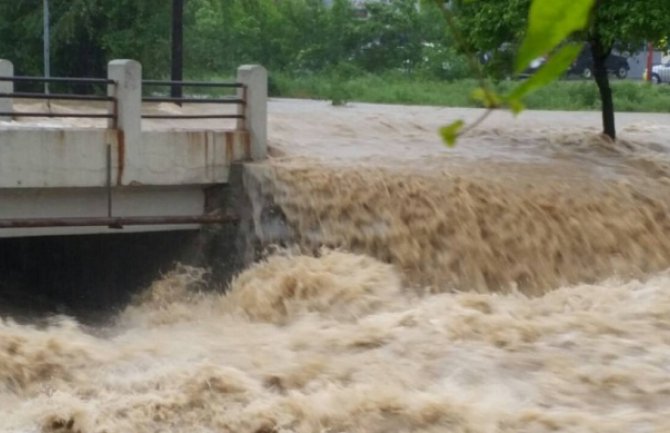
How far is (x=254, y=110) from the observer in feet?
47.5

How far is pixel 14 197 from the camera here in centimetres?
1348

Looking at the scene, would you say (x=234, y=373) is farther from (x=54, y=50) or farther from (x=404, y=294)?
(x=54, y=50)

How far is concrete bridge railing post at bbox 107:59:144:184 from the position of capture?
13656 millimetres

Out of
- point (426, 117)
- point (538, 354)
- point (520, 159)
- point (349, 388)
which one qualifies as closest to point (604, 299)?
point (538, 354)

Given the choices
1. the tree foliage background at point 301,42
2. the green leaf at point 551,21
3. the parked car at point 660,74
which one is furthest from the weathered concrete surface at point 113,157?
the parked car at point 660,74

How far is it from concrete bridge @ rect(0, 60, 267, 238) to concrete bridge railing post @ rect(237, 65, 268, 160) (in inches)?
0.4

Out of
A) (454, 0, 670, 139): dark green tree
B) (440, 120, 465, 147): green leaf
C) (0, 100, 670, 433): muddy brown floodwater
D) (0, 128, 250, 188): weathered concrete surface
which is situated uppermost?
(454, 0, 670, 139): dark green tree

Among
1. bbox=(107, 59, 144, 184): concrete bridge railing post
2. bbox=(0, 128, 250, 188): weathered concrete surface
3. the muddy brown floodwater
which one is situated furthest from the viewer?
bbox=(107, 59, 144, 184): concrete bridge railing post

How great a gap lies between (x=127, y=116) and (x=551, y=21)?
13.0 metres

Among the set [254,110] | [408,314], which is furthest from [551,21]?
[254,110]

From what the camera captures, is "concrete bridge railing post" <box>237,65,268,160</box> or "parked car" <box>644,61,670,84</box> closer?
"concrete bridge railing post" <box>237,65,268,160</box>

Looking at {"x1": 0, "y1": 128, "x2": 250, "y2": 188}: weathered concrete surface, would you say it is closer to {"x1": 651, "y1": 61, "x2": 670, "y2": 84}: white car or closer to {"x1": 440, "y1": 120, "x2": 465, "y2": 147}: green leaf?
{"x1": 440, "y1": 120, "x2": 465, "y2": 147}: green leaf

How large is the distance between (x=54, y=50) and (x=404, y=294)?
58.8 feet

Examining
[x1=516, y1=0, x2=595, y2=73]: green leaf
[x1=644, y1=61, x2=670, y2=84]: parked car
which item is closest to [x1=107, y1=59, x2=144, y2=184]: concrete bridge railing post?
[x1=516, y1=0, x2=595, y2=73]: green leaf
